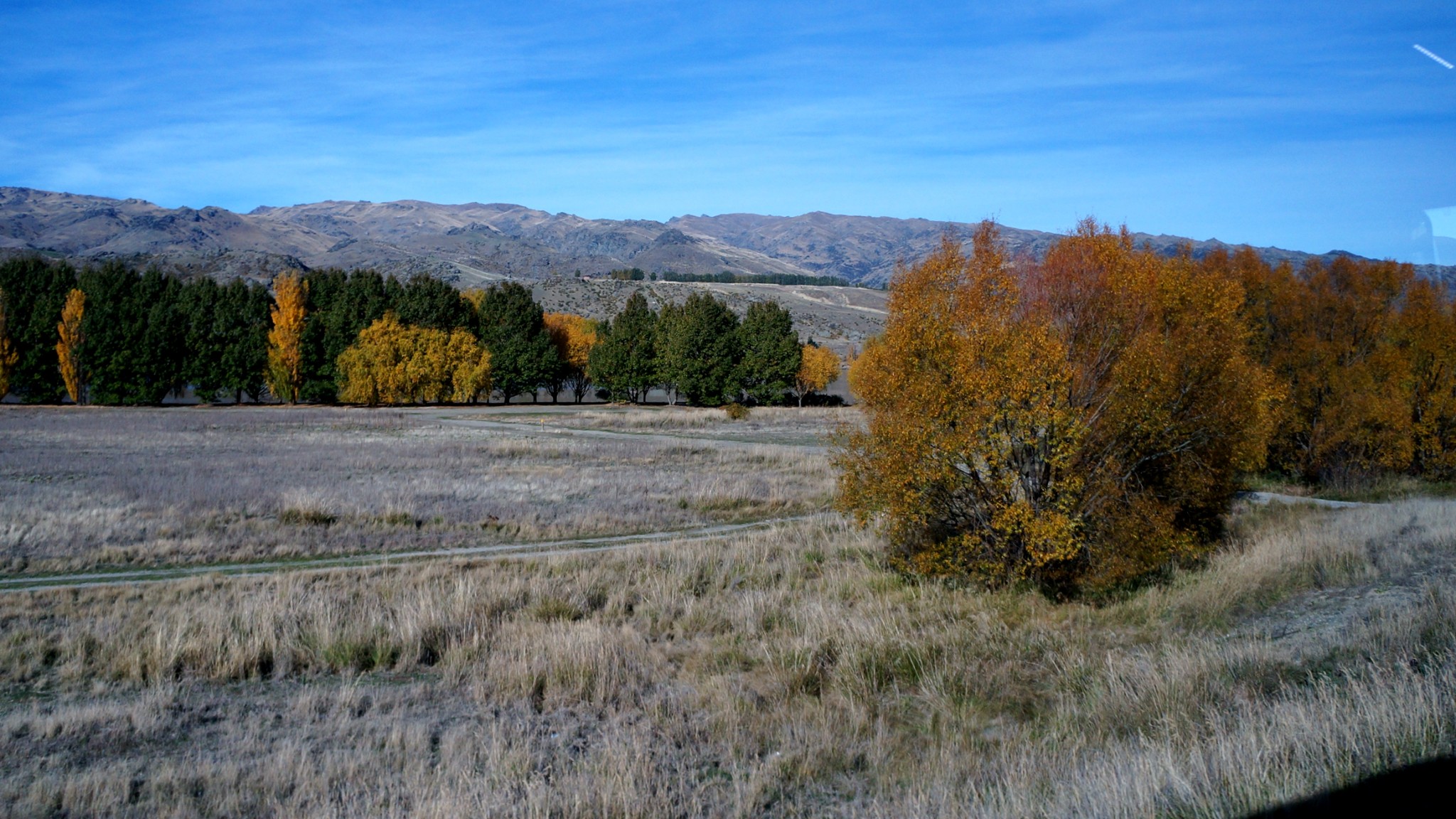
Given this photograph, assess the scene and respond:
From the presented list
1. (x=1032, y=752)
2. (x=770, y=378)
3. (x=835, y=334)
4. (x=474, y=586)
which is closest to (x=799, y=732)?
(x=1032, y=752)

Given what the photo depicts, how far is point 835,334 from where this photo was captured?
149375mm

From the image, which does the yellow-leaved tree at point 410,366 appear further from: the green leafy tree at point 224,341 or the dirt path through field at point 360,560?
the dirt path through field at point 360,560

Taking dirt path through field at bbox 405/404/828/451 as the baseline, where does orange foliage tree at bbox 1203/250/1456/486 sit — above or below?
above

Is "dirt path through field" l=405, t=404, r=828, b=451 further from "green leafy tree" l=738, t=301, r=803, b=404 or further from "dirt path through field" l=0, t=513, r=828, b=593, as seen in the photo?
"dirt path through field" l=0, t=513, r=828, b=593

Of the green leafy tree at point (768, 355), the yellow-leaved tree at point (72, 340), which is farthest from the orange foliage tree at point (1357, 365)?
the yellow-leaved tree at point (72, 340)

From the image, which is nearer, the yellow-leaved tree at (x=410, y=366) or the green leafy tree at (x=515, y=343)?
the yellow-leaved tree at (x=410, y=366)

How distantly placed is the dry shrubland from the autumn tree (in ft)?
241

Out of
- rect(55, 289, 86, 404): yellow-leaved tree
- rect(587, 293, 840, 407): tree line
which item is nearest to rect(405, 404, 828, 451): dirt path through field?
rect(587, 293, 840, 407): tree line

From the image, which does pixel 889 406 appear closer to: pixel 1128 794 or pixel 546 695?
pixel 546 695

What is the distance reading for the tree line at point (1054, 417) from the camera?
1445 centimetres

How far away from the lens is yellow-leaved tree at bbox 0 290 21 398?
2872 inches

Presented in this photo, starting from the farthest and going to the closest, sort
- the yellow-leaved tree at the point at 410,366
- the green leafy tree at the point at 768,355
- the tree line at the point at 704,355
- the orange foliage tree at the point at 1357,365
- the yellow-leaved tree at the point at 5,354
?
the green leafy tree at the point at 768,355 → the tree line at the point at 704,355 → the yellow-leaved tree at the point at 410,366 → the yellow-leaved tree at the point at 5,354 → the orange foliage tree at the point at 1357,365

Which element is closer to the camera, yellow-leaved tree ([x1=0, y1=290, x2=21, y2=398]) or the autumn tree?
yellow-leaved tree ([x1=0, y1=290, x2=21, y2=398])

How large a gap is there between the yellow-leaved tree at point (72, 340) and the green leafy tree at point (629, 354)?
4359 centimetres
